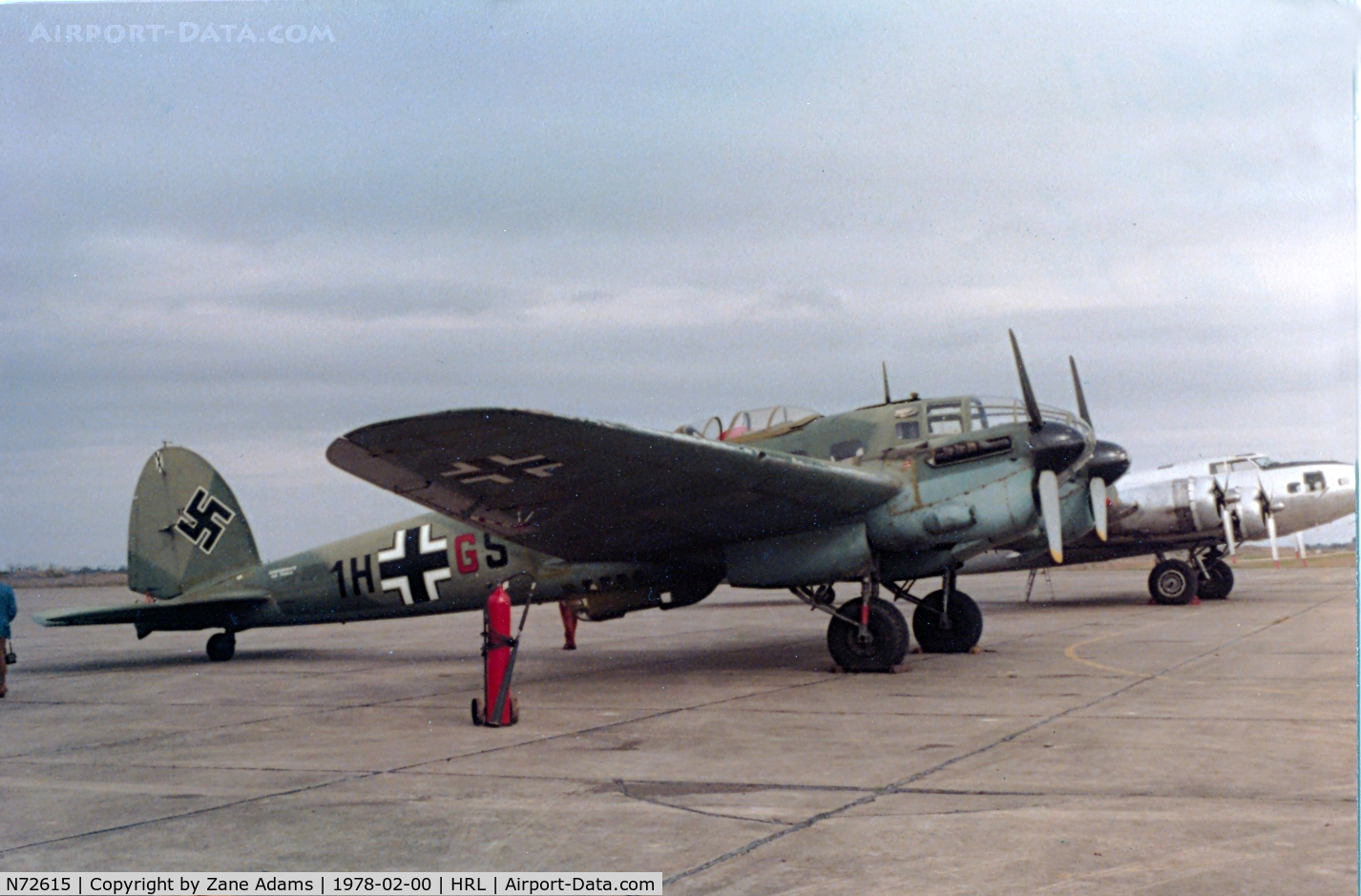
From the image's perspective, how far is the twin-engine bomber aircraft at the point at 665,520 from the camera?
9.22 m

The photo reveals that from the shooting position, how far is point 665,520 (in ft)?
35.8

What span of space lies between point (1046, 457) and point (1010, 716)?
3375 mm

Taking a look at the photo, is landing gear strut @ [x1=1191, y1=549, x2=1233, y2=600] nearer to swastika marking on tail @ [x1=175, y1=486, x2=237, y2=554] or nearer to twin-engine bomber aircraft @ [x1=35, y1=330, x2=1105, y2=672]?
twin-engine bomber aircraft @ [x1=35, y1=330, x2=1105, y2=672]

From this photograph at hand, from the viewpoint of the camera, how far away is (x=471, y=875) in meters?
4.23

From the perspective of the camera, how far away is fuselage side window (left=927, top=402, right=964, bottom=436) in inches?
443

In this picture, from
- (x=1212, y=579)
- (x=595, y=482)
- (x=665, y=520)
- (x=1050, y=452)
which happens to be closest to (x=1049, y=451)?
(x=1050, y=452)

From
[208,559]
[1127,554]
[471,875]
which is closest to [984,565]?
[1127,554]

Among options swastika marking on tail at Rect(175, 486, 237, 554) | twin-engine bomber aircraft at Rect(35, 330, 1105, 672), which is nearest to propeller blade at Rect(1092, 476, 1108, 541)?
twin-engine bomber aircraft at Rect(35, 330, 1105, 672)

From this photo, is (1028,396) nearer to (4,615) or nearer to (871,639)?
(871,639)

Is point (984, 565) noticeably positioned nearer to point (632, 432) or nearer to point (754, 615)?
point (754, 615)

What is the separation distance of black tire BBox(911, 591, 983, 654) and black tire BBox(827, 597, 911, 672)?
6.37ft

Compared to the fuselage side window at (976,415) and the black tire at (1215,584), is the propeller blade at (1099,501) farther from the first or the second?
the black tire at (1215,584)

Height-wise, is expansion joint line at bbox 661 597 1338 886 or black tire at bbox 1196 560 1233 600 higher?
expansion joint line at bbox 661 597 1338 886

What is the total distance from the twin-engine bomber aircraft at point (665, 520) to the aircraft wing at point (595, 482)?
0.03 meters
